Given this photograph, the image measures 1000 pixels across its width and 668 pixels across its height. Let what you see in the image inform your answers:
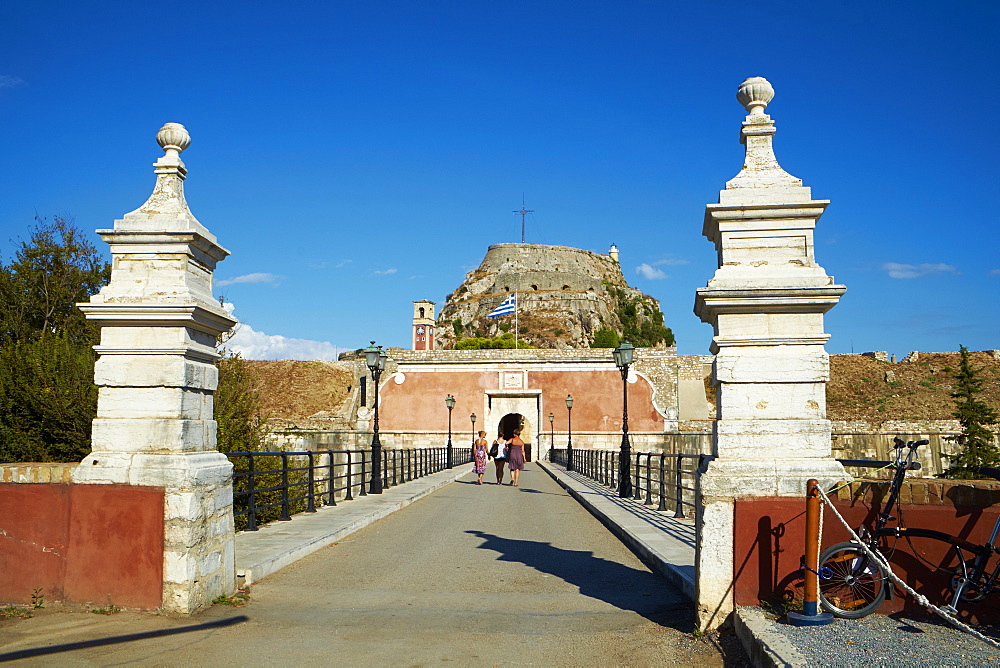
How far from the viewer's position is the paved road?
471 centimetres

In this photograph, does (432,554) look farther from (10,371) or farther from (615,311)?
(615,311)

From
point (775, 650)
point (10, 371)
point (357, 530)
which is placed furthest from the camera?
point (10, 371)

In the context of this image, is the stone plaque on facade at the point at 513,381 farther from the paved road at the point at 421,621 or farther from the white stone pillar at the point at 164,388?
the white stone pillar at the point at 164,388

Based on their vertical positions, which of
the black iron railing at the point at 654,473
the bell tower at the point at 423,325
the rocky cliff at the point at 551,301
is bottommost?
the black iron railing at the point at 654,473

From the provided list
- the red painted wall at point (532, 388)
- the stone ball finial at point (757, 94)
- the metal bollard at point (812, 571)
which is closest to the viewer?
the metal bollard at point (812, 571)

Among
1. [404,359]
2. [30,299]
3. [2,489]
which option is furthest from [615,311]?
[2,489]

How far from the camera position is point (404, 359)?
4647 centimetres

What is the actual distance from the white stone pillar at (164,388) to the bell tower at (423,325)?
172 feet

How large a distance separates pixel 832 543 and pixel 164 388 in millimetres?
4697

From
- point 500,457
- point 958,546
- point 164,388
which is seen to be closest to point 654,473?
point 500,457

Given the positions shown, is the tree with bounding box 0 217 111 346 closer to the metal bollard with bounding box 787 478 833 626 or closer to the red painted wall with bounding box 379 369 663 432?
the metal bollard with bounding box 787 478 833 626

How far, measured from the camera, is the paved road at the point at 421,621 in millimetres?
4707

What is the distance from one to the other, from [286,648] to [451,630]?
1.11 metres

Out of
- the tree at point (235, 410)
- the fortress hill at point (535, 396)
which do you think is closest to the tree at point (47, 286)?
the tree at point (235, 410)
